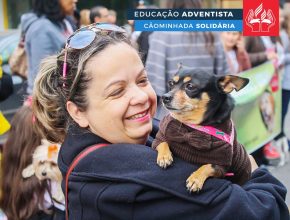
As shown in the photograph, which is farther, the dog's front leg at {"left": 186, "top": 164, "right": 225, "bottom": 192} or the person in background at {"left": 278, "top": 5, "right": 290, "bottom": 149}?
the person in background at {"left": 278, "top": 5, "right": 290, "bottom": 149}

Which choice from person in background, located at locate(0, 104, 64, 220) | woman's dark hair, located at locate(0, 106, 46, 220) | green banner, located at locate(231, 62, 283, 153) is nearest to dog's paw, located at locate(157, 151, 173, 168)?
person in background, located at locate(0, 104, 64, 220)

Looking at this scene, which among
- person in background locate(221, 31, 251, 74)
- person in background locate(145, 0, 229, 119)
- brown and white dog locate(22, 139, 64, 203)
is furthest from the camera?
person in background locate(221, 31, 251, 74)

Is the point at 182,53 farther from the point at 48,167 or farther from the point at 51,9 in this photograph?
the point at 51,9

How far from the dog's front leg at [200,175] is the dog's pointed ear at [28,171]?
178 cm

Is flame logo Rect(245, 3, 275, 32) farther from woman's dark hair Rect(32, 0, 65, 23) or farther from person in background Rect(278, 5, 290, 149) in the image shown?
person in background Rect(278, 5, 290, 149)

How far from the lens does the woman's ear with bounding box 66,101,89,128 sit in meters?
1.41

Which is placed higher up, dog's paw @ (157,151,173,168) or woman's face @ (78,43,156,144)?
woman's face @ (78,43,156,144)

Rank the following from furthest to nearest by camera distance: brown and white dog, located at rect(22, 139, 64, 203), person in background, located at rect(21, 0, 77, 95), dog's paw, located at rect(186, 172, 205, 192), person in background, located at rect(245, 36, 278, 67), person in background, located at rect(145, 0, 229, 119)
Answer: person in background, located at rect(245, 36, 278, 67)
person in background, located at rect(21, 0, 77, 95)
brown and white dog, located at rect(22, 139, 64, 203)
person in background, located at rect(145, 0, 229, 119)
dog's paw, located at rect(186, 172, 205, 192)

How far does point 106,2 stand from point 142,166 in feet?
36.4

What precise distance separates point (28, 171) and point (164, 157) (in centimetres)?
178

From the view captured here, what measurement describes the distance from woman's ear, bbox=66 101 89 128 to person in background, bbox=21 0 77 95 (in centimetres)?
236

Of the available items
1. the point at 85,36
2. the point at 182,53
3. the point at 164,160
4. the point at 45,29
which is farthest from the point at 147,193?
the point at 45,29

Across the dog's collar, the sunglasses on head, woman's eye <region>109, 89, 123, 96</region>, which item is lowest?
the dog's collar

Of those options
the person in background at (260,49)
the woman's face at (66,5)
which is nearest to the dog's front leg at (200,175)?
the woman's face at (66,5)
